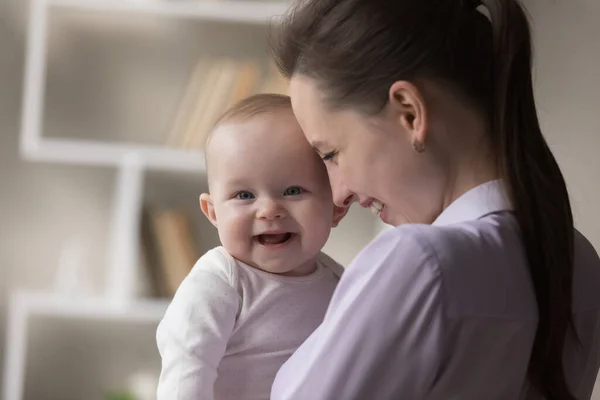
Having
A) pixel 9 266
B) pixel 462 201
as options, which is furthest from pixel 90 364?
pixel 462 201

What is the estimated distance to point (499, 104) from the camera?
1.04 meters

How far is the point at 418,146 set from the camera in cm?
103

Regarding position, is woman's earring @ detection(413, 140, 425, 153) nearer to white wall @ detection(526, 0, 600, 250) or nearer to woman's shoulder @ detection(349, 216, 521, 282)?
woman's shoulder @ detection(349, 216, 521, 282)

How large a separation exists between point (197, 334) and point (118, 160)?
2.18 m

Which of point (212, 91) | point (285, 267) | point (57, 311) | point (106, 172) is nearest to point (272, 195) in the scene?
point (285, 267)

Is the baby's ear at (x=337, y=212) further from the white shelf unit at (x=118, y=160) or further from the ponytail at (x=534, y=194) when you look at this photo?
the white shelf unit at (x=118, y=160)

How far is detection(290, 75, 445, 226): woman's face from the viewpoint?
1.04 metres

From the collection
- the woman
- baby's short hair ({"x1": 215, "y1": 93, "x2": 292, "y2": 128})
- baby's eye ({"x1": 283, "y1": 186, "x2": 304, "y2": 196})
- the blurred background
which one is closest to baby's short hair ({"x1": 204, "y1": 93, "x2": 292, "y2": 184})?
baby's short hair ({"x1": 215, "y1": 93, "x2": 292, "y2": 128})

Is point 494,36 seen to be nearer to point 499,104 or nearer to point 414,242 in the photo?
point 499,104

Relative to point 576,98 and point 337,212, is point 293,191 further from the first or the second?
point 576,98

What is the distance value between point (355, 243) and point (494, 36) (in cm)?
277

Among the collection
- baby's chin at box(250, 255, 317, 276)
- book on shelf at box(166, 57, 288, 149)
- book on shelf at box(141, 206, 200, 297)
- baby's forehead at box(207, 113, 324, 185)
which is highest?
book on shelf at box(166, 57, 288, 149)

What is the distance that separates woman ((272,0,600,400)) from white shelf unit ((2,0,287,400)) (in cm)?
222

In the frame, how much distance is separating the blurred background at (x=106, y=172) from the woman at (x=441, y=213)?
6.66 ft
